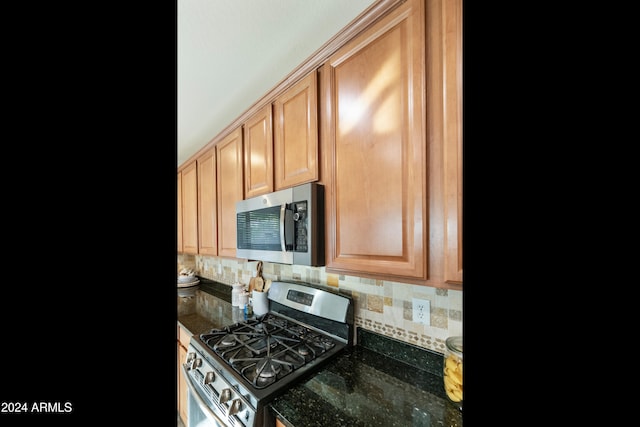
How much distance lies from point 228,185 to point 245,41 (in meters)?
0.98

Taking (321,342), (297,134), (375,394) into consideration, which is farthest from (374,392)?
(297,134)

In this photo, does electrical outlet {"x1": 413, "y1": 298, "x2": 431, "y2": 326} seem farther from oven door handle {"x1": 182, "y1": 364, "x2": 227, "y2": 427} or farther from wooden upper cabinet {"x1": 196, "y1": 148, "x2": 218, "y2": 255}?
wooden upper cabinet {"x1": 196, "y1": 148, "x2": 218, "y2": 255}

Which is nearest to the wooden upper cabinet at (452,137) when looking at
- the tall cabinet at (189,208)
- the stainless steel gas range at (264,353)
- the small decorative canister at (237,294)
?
the stainless steel gas range at (264,353)

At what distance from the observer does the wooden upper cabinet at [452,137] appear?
74 cm

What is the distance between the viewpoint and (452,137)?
75cm

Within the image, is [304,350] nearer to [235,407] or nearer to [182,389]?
[235,407]

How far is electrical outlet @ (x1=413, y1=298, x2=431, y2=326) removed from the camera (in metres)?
1.11

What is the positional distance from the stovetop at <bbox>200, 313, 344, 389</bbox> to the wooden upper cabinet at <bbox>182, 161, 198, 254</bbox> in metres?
1.30
